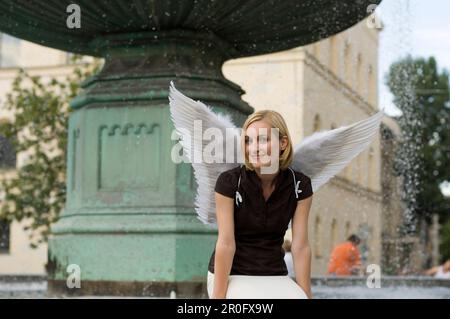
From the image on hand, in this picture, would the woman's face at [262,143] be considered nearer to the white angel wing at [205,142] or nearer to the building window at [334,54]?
the white angel wing at [205,142]

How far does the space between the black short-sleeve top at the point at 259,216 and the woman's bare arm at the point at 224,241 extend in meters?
0.03

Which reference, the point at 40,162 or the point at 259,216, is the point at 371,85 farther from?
the point at 259,216

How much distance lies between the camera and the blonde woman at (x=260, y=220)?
2.84m

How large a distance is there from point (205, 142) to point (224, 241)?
0.43 meters

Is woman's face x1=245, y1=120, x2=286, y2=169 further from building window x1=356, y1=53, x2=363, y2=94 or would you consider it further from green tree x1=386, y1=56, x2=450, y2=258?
green tree x1=386, y1=56, x2=450, y2=258

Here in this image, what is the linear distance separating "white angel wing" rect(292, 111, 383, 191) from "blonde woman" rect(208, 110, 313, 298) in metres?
0.29

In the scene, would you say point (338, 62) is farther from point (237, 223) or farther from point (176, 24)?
point (237, 223)

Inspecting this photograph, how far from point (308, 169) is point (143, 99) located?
3285mm

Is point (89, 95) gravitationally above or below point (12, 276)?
above

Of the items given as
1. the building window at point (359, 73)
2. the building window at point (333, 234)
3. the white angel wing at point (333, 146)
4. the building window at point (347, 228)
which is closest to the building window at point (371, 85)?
the building window at point (359, 73)

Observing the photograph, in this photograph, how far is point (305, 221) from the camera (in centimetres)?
297

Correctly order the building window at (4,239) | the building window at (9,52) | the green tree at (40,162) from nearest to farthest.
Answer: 1. the green tree at (40,162)
2. the building window at (4,239)
3. the building window at (9,52)

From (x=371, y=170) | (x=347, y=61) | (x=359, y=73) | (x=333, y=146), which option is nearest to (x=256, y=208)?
(x=333, y=146)
